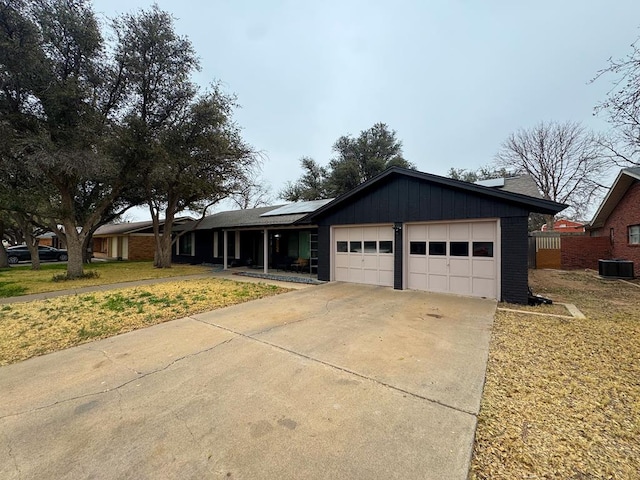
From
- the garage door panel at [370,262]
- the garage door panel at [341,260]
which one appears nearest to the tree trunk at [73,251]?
the garage door panel at [341,260]

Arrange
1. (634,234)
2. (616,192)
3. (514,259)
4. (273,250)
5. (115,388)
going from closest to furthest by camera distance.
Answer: (115,388)
(514,259)
(634,234)
(616,192)
(273,250)

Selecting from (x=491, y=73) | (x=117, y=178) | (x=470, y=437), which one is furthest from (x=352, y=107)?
(x=470, y=437)

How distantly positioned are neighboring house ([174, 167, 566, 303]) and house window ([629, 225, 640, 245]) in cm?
886

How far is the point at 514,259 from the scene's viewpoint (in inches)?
273

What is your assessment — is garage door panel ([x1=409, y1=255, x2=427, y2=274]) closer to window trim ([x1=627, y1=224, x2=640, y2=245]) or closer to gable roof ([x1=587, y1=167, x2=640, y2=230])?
gable roof ([x1=587, y1=167, x2=640, y2=230])

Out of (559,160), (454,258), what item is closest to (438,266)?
(454,258)

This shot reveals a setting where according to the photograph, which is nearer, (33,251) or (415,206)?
(415,206)

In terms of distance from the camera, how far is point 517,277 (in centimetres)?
694

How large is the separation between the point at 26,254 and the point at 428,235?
95.2 feet

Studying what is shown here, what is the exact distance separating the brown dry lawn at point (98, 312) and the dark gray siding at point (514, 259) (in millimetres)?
6290

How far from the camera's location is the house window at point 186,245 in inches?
778

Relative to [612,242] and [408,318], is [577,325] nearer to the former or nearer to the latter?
[408,318]

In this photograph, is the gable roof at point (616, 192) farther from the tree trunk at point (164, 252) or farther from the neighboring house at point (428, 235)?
the tree trunk at point (164, 252)

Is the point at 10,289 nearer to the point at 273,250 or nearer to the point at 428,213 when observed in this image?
the point at 273,250
